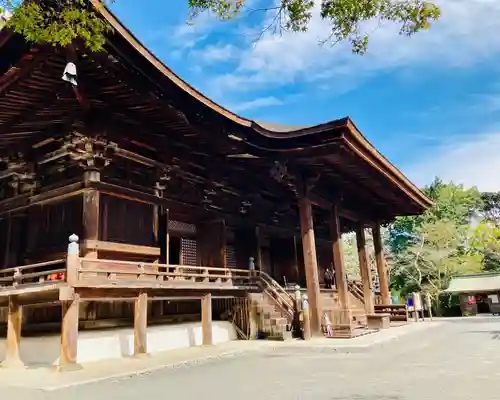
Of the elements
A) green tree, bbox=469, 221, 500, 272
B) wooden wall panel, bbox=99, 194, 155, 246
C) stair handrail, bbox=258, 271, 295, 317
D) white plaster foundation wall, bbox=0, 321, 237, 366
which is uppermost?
green tree, bbox=469, 221, 500, 272

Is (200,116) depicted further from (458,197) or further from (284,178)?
(458,197)

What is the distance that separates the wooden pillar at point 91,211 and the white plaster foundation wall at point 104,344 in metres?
2.01

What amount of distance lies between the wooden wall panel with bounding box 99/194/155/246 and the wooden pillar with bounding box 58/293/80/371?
2.74 m

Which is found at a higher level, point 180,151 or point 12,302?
point 180,151

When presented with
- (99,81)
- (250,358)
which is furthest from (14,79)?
(250,358)

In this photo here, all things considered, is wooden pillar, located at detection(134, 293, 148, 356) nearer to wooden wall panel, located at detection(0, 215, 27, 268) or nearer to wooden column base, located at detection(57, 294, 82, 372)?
wooden column base, located at detection(57, 294, 82, 372)

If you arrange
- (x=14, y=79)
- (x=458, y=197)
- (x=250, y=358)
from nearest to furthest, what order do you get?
(x=14, y=79)
(x=250, y=358)
(x=458, y=197)

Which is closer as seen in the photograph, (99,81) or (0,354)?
(99,81)

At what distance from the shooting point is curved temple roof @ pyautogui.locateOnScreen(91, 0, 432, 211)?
9.55 m

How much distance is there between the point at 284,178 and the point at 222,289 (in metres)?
3.87

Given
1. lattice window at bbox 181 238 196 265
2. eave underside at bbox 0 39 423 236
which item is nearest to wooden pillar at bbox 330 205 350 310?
eave underside at bbox 0 39 423 236

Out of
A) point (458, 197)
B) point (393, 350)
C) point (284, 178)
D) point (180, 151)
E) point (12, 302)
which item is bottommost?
point (393, 350)

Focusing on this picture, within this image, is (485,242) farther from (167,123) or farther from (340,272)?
(167,123)

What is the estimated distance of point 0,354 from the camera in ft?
37.4
